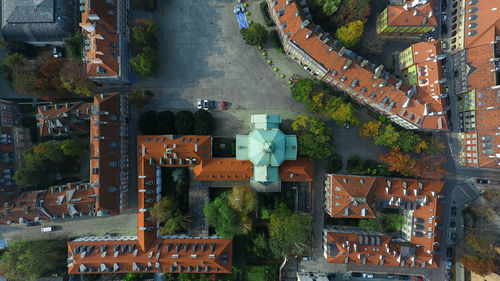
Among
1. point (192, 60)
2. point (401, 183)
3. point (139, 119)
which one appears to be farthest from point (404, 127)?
point (139, 119)

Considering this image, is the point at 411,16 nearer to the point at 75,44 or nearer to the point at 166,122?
the point at 166,122

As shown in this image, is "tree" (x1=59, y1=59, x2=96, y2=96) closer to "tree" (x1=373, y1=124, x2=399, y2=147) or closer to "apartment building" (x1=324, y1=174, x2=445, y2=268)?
"apartment building" (x1=324, y1=174, x2=445, y2=268)

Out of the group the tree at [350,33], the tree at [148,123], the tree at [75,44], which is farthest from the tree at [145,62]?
the tree at [350,33]

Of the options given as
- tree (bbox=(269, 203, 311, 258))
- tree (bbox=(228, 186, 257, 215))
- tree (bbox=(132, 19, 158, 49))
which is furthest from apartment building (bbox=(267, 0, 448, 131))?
tree (bbox=(228, 186, 257, 215))

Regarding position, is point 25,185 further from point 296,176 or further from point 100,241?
point 296,176

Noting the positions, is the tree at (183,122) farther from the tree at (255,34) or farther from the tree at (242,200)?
the tree at (255,34)
